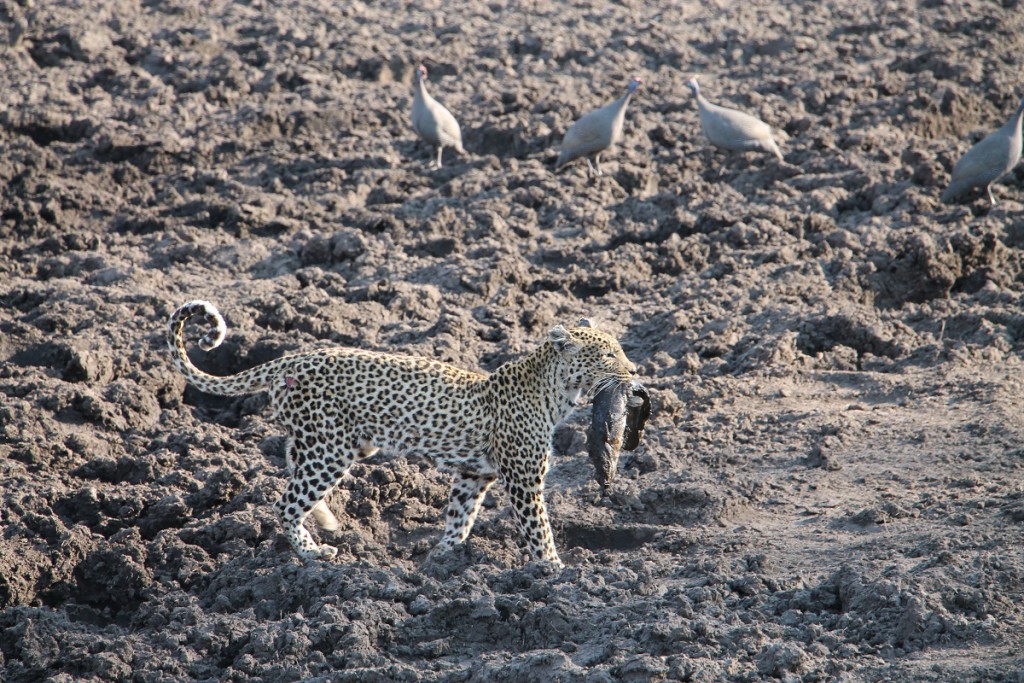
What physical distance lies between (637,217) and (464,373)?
570 cm

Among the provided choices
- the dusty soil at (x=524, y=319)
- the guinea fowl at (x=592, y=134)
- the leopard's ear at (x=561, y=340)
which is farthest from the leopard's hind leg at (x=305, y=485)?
the guinea fowl at (x=592, y=134)

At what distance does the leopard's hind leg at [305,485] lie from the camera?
805cm

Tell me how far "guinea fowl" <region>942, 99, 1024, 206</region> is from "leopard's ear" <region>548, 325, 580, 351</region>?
23.0 feet

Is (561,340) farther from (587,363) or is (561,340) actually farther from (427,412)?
(427,412)

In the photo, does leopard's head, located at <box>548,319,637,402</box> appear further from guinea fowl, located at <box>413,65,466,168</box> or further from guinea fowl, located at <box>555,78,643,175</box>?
guinea fowl, located at <box>413,65,466,168</box>

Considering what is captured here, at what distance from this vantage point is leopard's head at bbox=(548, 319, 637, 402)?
8062mm

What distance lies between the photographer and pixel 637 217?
1372 cm

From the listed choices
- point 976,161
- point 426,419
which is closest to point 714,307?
point 976,161

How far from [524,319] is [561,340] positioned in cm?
381

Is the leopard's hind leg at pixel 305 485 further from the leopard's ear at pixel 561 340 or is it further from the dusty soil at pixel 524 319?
the leopard's ear at pixel 561 340

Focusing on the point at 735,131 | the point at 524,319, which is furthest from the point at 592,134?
the point at 524,319

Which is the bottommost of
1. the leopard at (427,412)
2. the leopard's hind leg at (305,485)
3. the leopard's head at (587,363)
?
the leopard's hind leg at (305,485)

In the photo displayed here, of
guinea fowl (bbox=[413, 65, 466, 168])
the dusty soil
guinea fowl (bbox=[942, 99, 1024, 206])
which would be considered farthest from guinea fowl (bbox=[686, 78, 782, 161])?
guinea fowl (bbox=[413, 65, 466, 168])

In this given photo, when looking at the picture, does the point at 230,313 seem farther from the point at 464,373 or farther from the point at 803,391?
the point at 803,391
